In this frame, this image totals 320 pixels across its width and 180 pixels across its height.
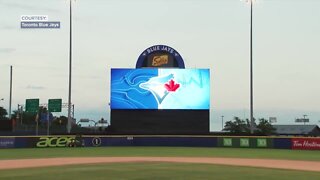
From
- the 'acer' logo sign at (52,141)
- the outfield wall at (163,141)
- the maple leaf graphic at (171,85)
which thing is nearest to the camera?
the outfield wall at (163,141)

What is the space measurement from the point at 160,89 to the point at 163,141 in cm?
456

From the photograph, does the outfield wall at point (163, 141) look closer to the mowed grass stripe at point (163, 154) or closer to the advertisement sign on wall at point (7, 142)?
the advertisement sign on wall at point (7, 142)

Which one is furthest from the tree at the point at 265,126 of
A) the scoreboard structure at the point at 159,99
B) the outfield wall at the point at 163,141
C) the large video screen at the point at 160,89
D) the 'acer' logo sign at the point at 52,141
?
the 'acer' logo sign at the point at 52,141

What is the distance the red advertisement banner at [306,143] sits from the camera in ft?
132

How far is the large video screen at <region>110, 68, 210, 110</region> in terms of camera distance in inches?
1662

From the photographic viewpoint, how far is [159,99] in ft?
139

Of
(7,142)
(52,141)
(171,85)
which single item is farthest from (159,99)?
(7,142)

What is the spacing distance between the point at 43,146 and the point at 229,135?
16064mm

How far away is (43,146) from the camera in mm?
41969

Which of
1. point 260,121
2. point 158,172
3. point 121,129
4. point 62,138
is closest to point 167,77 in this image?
point 121,129

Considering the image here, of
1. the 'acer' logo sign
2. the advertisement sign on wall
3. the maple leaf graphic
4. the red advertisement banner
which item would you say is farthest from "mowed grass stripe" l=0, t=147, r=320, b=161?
the maple leaf graphic

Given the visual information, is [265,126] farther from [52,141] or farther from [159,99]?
[52,141]

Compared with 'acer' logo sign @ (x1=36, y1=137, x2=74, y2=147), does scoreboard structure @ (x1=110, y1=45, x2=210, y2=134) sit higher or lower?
higher

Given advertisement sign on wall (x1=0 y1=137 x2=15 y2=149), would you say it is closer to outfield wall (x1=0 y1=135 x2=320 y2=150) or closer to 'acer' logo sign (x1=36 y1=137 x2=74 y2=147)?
outfield wall (x1=0 y1=135 x2=320 y2=150)
